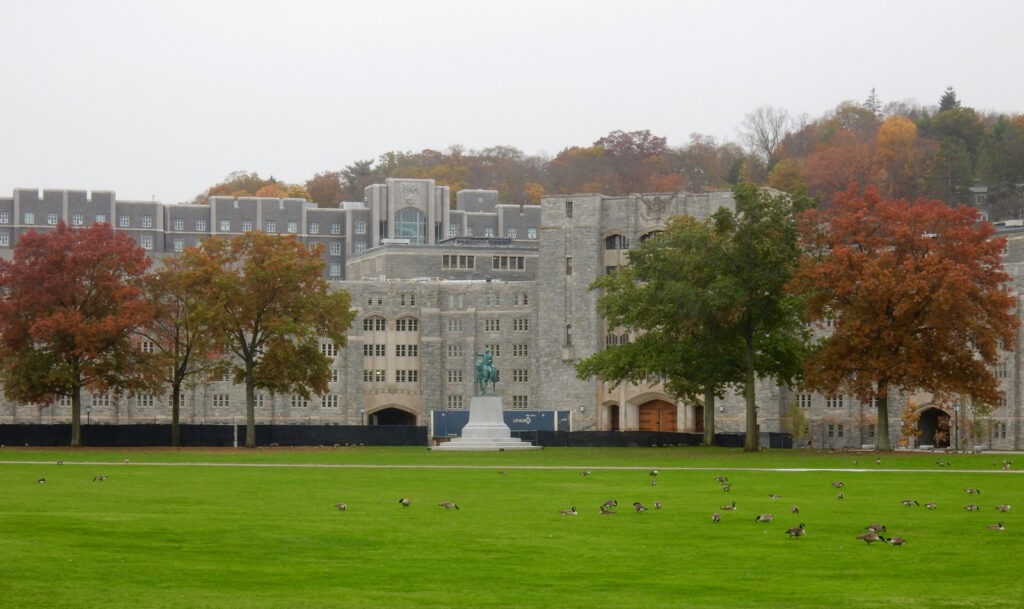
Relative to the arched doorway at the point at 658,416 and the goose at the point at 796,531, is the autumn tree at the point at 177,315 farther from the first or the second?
the goose at the point at 796,531

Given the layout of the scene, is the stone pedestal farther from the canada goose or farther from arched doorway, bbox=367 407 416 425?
the canada goose

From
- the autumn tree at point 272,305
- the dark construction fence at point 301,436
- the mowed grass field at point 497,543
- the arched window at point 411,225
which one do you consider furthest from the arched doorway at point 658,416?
the mowed grass field at point 497,543

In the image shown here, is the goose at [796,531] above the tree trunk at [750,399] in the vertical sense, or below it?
below

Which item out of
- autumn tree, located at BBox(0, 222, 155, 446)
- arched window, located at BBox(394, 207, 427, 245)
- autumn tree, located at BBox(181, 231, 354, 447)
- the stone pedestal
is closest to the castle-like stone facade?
the stone pedestal

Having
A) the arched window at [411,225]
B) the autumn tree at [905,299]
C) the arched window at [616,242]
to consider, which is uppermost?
the arched window at [411,225]

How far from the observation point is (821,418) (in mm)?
124562

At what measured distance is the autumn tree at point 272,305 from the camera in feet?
304

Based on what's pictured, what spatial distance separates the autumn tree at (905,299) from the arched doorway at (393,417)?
205 ft

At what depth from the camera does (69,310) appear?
91.1 meters

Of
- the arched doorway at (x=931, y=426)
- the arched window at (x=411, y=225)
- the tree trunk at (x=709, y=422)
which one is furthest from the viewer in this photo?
the arched window at (x=411, y=225)

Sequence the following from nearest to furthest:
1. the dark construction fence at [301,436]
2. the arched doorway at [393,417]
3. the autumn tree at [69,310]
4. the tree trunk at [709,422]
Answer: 1. the autumn tree at [69,310]
2. the tree trunk at [709,422]
3. the dark construction fence at [301,436]
4. the arched doorway at [393,417]

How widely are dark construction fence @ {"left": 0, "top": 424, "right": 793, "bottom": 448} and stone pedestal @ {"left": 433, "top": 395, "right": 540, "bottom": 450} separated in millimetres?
3788

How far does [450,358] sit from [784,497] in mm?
91848

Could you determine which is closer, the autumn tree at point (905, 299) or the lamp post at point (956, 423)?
the autumn tree at point (905, 299)
